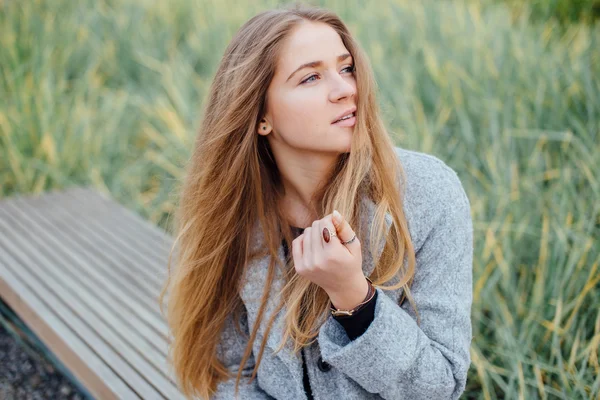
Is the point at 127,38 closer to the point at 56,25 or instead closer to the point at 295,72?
the point at 56,25

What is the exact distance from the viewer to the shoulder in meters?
1.46

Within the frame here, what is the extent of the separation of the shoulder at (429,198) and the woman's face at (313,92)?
176mm

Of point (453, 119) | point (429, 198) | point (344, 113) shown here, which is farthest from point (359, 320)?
point (453, 119)

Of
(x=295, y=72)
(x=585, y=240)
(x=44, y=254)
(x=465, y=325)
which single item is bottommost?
(x=44, y=254)

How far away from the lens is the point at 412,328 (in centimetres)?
133

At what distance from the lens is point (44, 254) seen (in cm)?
269

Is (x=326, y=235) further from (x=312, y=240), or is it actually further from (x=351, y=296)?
(x=351, y=296)

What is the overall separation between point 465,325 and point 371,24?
3.56 meters

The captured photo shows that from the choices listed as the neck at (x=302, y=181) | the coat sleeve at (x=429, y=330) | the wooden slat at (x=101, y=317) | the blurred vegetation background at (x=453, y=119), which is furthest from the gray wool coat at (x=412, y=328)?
the blurred vegetation background at (x=453, y=119)

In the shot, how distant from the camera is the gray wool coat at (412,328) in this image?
1316 millimetres

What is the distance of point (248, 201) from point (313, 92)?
1.14 ft

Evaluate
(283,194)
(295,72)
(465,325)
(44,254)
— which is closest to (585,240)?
(465,325)

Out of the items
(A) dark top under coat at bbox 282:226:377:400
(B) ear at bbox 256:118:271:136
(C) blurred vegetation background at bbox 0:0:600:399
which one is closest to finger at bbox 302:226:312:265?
(A) dark top under coat at bbox 282:226:377:400

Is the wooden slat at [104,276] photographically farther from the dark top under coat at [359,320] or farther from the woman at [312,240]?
the dark top under coat at [359,320]
